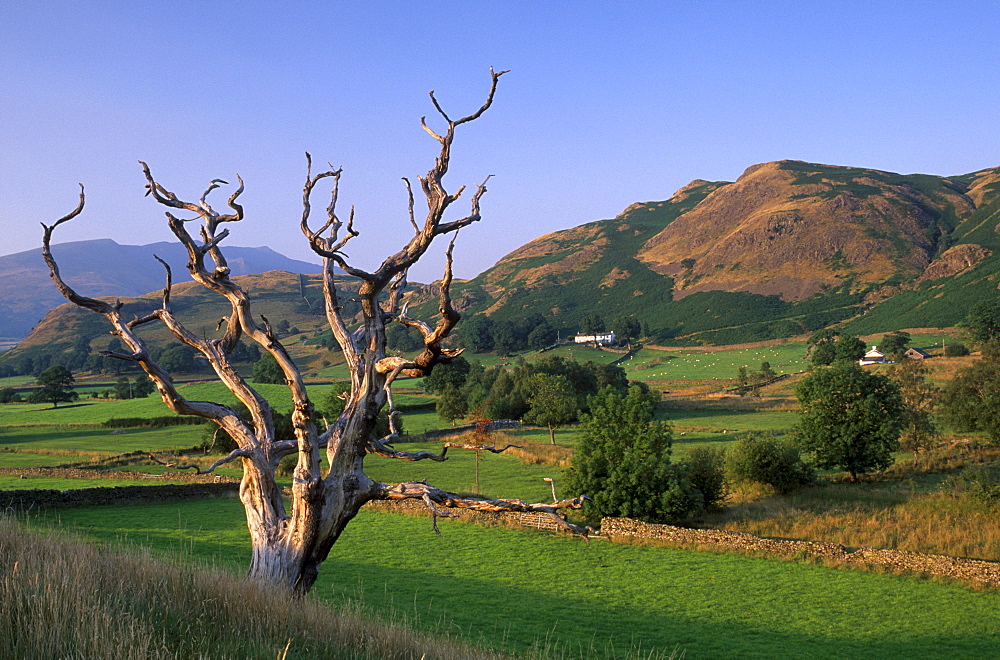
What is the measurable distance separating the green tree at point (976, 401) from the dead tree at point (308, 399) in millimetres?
38031

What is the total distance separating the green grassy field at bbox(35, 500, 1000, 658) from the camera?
569 inches

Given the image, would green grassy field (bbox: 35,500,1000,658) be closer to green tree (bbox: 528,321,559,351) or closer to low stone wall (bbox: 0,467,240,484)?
low stone wall (bbox: 0,467,240,484)

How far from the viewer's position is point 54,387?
270 ft

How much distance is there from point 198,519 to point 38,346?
635 ft

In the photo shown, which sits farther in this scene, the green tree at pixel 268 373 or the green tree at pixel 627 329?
the green tree at pixel 627 329

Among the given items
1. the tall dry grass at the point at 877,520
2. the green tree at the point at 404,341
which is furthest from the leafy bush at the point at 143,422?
the green tree at the point at 404,341

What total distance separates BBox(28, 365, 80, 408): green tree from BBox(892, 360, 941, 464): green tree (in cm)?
8482

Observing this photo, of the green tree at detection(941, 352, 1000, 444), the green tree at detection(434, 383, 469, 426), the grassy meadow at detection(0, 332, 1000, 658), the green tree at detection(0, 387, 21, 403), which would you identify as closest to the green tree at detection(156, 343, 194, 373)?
the green tree at detection(0, 387, 21, 403)

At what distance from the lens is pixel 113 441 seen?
51.3 metres

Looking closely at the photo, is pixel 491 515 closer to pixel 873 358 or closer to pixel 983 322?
pixel 873 358

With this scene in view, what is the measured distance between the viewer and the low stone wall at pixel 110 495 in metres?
25.3

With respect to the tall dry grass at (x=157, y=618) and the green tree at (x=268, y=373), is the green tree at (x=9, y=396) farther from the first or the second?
the tall dry grass at (x=157, y=618)

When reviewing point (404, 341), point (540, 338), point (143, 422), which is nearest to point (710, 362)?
point (540, 338)

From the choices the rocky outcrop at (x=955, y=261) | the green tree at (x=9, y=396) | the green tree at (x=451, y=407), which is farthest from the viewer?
the rocky outcrop at (x=955, y=261)
